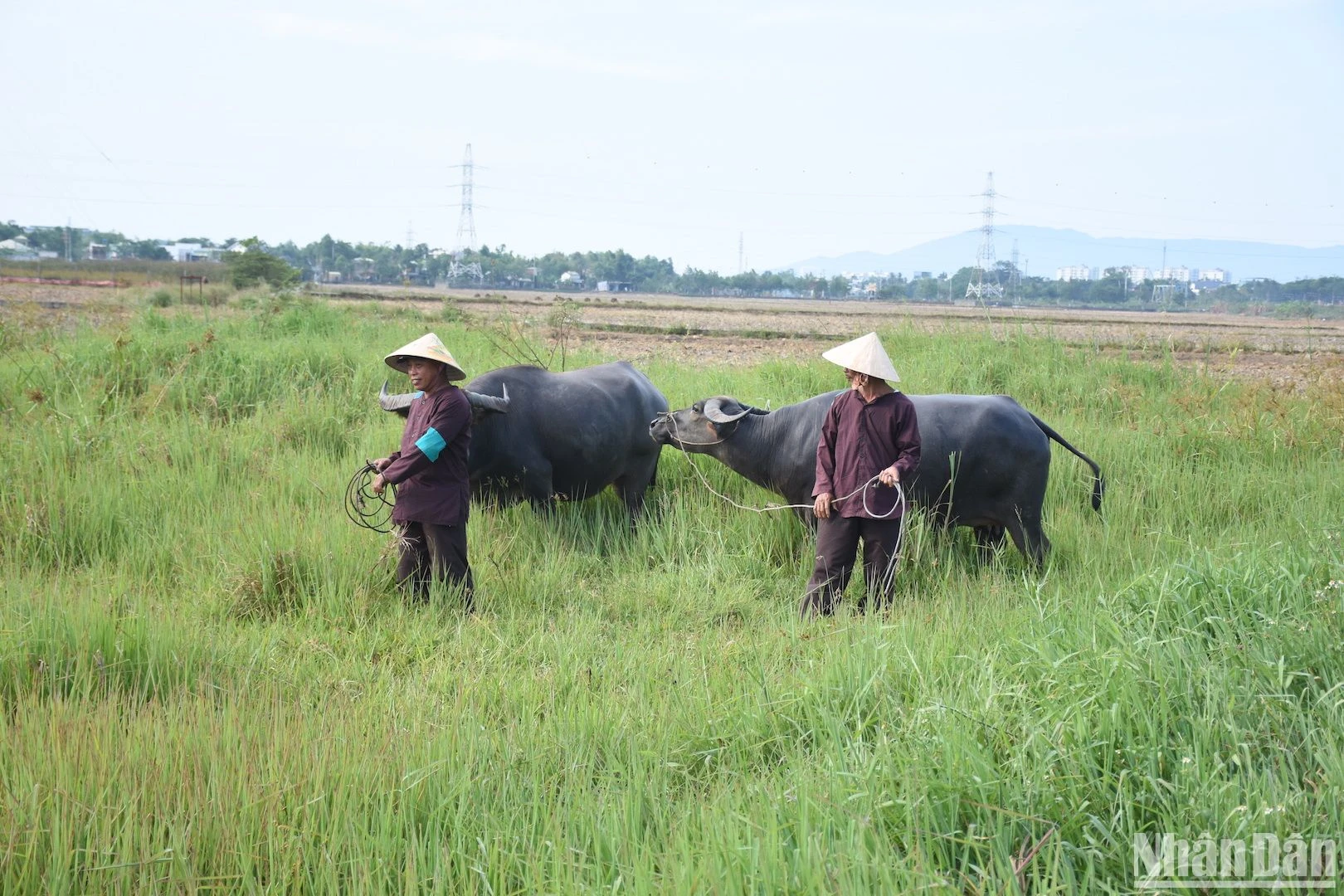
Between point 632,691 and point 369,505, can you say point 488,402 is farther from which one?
point 632,691

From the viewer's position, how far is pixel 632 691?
3871mm

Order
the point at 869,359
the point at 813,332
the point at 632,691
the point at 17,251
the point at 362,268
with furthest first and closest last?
the point at 362,268 < the point at 17,251 < the point at 813,332 < the point at 869,359 < the point at 632,691

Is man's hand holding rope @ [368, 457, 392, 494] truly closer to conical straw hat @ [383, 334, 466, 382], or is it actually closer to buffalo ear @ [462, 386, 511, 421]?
conical straw hat @ [383, 334, 466, 382]

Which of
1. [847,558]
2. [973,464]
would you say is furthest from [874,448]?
[973,464]

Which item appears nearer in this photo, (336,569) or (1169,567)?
(1169,567)

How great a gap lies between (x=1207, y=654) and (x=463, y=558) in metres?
3.48

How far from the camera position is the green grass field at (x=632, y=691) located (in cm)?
266

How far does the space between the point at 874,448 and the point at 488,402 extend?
2341 millimetres

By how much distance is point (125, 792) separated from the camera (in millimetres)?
2916

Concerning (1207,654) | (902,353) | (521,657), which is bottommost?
(521,657)

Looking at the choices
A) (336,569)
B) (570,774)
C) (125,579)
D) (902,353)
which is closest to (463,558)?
(336,569)

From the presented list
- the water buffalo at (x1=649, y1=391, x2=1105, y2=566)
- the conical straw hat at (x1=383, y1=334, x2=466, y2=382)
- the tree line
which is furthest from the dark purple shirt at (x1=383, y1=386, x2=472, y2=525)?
the tree line

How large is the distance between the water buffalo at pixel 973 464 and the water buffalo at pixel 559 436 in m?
1.22

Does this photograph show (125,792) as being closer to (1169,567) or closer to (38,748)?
(38,748)
